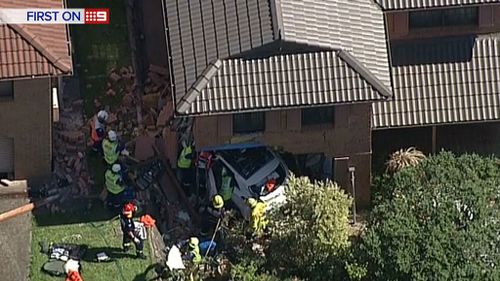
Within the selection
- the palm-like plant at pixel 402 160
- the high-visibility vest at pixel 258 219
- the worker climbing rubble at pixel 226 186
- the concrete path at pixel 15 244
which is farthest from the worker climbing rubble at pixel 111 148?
the palm-like plant at pixel 402 160

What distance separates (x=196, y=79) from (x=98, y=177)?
592cm

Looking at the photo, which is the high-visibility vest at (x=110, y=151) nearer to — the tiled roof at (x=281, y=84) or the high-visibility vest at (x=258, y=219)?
the tiled roof at (x=281, y=84)

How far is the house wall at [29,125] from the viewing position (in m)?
40.8

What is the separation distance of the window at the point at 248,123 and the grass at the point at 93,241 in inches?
193

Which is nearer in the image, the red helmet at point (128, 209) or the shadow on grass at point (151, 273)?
the red helmet at point (128, 209)

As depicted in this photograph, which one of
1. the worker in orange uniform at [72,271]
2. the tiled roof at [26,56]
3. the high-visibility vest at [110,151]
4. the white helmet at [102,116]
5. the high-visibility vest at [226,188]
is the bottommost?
the worker in orange uniform at [72,271]

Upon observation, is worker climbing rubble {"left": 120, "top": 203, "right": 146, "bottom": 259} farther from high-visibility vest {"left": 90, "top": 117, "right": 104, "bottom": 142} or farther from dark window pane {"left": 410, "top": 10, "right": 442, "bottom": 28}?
dark window pane {"left": 410, "top": 10, "right": 442, "bottom": 28}

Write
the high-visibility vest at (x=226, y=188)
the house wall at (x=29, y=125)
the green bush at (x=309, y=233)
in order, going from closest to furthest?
the green bush at (x=309, y=233) → the house wall at (x=29, y=125) → the high-visibility vest at (x=226, y=188)

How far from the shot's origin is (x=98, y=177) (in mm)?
43500

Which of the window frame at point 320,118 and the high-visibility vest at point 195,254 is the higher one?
the window frame at point 320,118

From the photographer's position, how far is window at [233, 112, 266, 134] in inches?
1633

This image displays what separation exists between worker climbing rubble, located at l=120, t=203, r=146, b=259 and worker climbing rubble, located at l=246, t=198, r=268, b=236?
11.6ft

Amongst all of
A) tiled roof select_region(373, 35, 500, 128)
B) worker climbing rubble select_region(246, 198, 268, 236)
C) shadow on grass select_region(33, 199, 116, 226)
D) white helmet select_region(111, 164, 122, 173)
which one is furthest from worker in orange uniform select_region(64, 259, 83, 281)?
tiled roof select_region(373, 35, 500, 128)

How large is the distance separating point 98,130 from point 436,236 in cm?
1305
